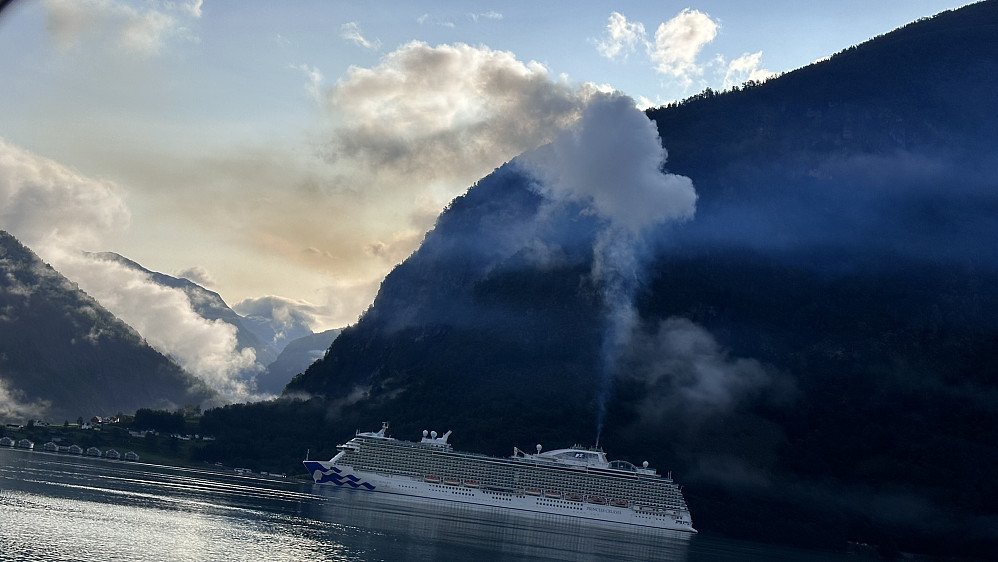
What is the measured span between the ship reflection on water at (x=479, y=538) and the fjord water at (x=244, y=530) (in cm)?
29

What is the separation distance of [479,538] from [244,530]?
35301 millimetres

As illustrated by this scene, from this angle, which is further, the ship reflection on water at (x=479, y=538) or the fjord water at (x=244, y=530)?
the ship reflection on water at (x=479, y=538)

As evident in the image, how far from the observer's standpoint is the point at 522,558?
11031cm

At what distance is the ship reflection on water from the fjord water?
0.94 ft

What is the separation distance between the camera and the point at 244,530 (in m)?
109

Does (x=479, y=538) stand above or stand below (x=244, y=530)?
above

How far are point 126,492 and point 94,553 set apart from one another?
219 ft

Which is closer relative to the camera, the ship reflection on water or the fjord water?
the fjord water

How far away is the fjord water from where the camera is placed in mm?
88188

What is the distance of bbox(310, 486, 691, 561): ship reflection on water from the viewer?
114m

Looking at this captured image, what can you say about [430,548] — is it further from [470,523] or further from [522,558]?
[470,523]

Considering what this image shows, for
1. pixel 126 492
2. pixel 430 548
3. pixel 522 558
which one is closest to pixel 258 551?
pixel 430 548

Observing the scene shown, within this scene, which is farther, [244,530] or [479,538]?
[479,538]

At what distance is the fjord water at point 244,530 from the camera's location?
88.2m
